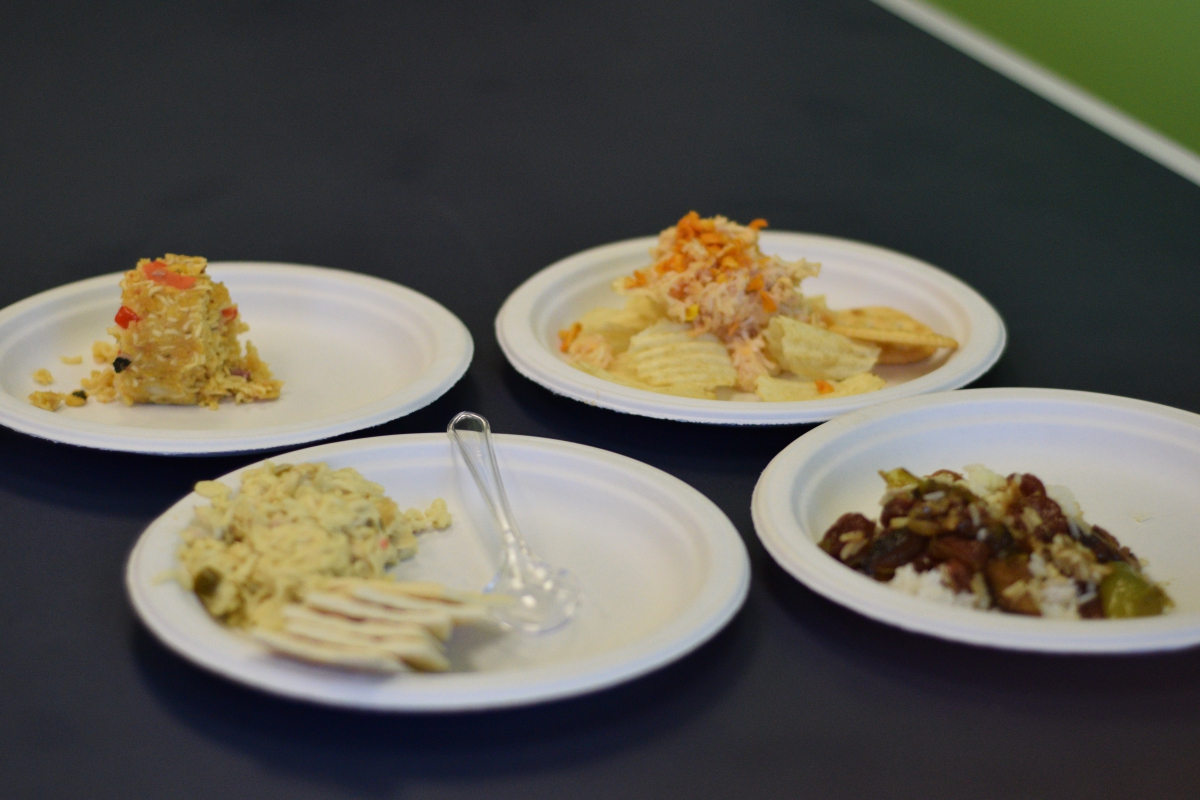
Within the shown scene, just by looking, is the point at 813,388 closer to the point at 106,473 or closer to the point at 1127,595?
the point at 1127,595

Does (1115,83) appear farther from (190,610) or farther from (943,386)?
(190,610)

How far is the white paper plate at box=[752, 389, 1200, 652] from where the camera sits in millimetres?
1662

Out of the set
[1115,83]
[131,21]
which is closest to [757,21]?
[1115,83]

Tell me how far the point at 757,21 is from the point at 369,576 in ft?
→ 12.8

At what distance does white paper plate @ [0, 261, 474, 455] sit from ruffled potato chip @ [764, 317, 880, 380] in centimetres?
65

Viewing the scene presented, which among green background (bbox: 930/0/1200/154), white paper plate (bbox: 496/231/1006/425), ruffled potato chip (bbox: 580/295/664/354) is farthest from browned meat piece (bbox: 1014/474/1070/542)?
green background (bbox: 930/0/1200/154)

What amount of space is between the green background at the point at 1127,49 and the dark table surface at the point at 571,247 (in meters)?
0.58

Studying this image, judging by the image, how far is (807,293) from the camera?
9.28ft

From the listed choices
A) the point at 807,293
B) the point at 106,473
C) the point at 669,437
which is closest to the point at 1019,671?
the point at 669,437

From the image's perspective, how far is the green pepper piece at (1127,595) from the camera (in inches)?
60.9

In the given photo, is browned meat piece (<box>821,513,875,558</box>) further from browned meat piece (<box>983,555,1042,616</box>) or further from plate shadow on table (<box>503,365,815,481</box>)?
plate shadow on table (<box>503,365,815,481</box>)

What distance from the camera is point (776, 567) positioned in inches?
69.1

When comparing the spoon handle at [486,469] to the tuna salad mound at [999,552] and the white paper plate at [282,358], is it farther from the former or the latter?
the tuna salad mound at [999,552]

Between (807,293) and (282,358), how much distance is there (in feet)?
4.34
